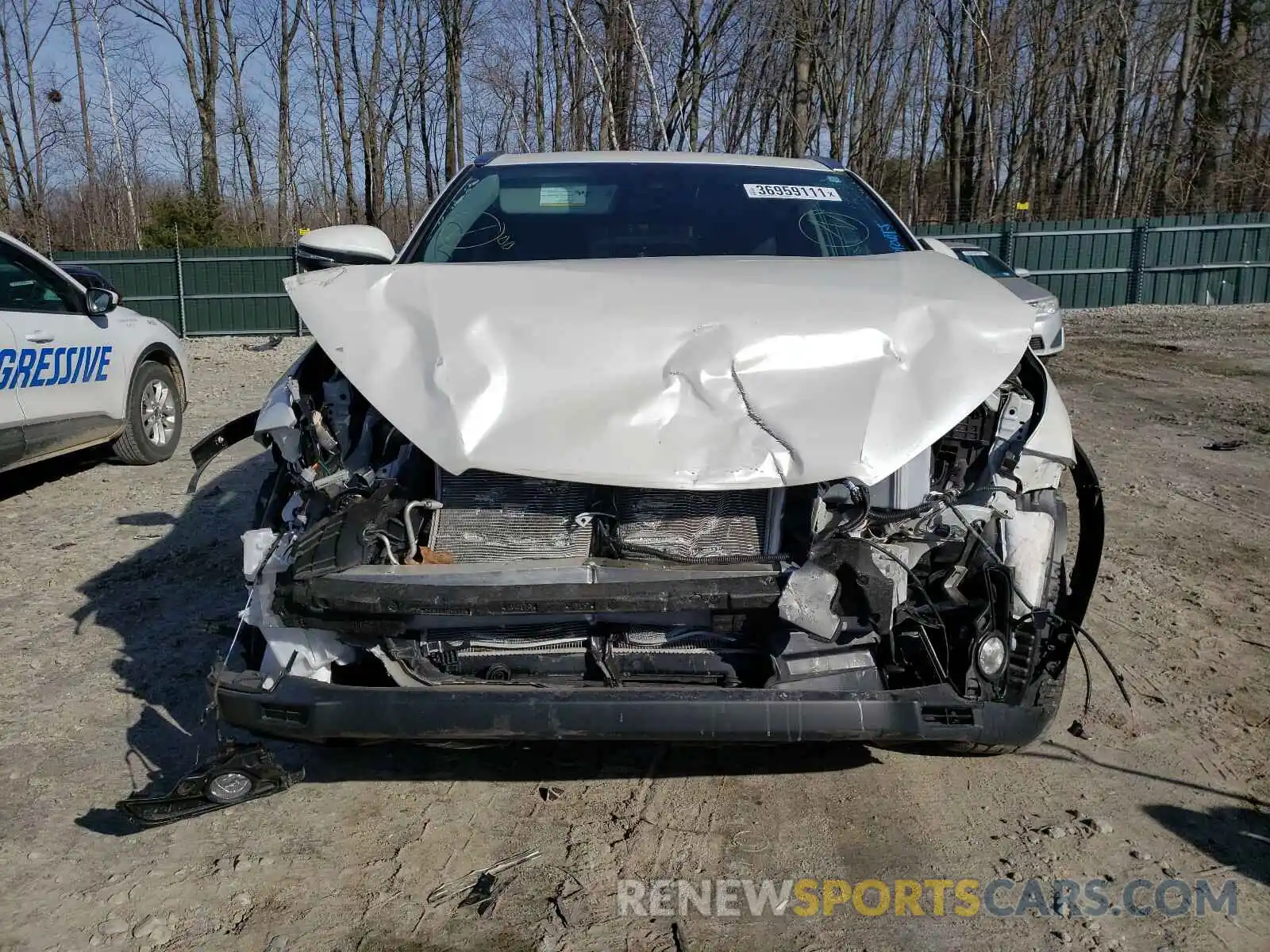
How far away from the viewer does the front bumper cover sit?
7.95ft

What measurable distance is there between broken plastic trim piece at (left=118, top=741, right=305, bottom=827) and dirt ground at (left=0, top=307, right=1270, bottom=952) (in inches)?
6.2

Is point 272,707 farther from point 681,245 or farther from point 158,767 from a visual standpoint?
point 681,245

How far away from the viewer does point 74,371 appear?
6.36 meters

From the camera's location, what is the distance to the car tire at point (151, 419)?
7172 mm

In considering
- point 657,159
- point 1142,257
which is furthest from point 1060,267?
point 657,159

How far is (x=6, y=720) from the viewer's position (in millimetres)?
3539

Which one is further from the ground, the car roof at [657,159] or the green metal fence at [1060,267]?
the car roof at [657,159]

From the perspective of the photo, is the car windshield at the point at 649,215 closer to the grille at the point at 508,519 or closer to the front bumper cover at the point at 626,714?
the grille at the point at 508,519

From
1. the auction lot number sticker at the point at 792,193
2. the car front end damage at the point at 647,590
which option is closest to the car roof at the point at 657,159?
the auction lot number sticker at the point at 792,193

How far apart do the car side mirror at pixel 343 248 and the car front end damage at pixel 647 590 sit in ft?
2.60

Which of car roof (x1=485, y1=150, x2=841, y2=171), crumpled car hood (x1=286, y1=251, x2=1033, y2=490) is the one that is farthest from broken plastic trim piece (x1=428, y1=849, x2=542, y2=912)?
car roof (x1=485, y1=150, x2=841, y2=171)

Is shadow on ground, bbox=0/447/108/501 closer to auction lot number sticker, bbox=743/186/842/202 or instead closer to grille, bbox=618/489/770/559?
auction lot number sticker, bbox=743/186/842/202

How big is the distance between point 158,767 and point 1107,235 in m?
21.0

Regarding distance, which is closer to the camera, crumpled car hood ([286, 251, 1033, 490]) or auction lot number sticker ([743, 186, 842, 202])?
crumpled car hood ([286, 251, 1033, 490])
